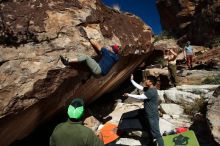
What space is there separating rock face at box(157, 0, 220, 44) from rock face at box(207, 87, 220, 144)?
17.1 metres

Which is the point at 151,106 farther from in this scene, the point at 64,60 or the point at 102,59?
the point at 64,60

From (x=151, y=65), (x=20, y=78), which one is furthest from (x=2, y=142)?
(x=151, y=65)

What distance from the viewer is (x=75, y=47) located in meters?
5.95

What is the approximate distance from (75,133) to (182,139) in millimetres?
4009

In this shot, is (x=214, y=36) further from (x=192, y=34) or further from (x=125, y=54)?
(x=125, y=54)

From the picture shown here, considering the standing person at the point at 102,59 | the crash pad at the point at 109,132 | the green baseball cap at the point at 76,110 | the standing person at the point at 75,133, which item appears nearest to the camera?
the standing person at the point at 75,133

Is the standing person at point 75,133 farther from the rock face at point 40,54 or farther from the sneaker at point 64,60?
the sneaker at point 64,60

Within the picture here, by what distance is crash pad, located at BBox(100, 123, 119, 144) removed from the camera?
7.69 m

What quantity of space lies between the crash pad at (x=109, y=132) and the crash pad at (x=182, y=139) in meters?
1.48

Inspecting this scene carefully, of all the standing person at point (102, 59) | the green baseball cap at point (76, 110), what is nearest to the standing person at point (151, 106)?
the standing person at point (102, 59)

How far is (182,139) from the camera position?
6.65 m

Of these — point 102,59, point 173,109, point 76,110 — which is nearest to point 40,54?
point 102,59

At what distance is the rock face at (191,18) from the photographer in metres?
23.0

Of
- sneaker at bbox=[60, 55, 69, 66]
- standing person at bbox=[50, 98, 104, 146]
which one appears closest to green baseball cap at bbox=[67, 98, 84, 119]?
standing person at bbox=[50, 98, 104, 146]
